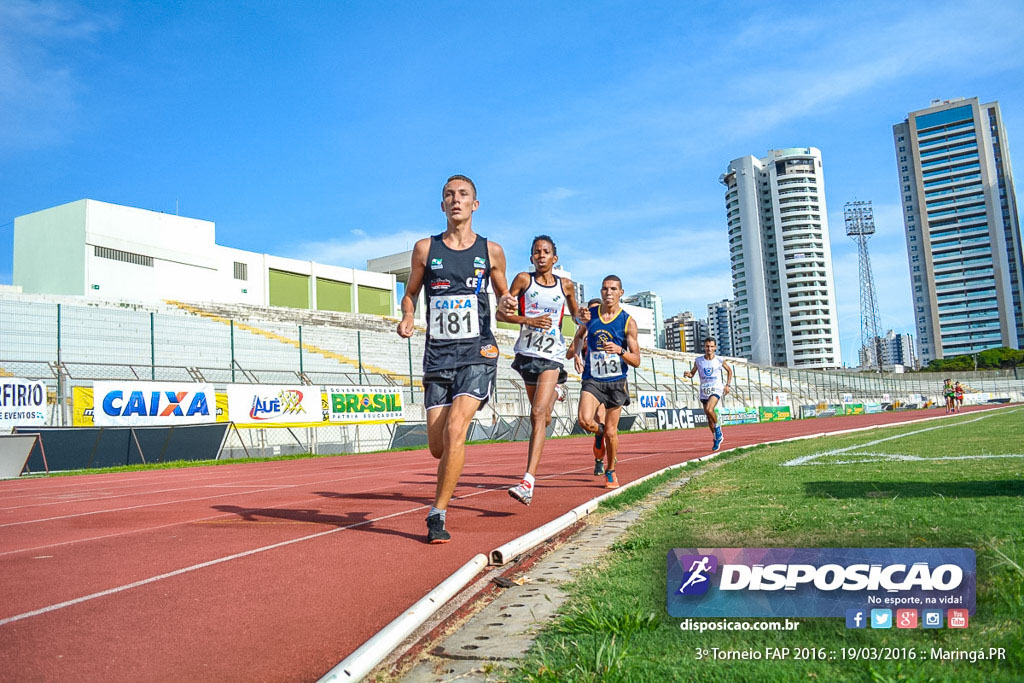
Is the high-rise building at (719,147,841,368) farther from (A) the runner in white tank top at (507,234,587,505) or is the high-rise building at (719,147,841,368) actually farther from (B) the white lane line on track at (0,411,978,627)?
(B) the white lane line on track at (0,411,978,627)

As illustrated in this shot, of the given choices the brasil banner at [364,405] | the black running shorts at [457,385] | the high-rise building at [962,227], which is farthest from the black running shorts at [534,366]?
the high-rise building at [962,227]

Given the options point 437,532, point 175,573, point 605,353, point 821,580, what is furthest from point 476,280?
point 605,353

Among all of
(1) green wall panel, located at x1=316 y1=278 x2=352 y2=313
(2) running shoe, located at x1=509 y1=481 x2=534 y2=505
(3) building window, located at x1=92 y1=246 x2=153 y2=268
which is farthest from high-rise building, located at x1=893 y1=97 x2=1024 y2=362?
(2) running shoe, located at x1=509 y1=481 x2=534 y2=505

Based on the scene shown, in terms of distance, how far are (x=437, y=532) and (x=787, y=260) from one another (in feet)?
493

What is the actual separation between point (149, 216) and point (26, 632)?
49.9 meters

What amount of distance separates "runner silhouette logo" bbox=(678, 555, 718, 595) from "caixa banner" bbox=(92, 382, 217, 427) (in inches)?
739

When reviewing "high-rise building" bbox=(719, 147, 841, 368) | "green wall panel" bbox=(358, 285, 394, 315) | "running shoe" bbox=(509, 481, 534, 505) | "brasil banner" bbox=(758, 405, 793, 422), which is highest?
"high-rise building" bbox=(719, 147, 841, 368)

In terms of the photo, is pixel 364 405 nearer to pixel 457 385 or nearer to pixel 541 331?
pixel 541 331

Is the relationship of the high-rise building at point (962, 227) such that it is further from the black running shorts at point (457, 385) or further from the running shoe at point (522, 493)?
the black running shorts at point (457, 385)

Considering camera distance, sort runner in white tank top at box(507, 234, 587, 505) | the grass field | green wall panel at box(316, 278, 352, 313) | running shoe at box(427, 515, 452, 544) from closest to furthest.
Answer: the grass field
running shoe at box(427, 515, 452, 544)
runner in white tank top at box(507, 234, 587, 505)
green wall panel at box(316, 278, 352, 313)

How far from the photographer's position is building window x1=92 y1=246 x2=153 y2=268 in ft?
144

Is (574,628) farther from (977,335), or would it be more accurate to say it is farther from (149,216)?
(977,335)

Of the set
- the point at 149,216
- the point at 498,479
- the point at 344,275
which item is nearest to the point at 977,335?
the point at 344,275

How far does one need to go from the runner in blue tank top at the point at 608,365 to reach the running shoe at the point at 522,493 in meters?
2.11
